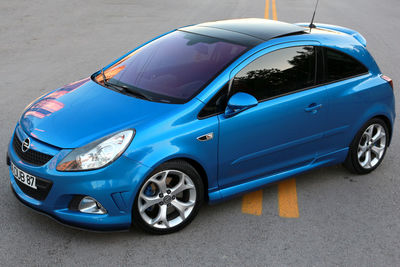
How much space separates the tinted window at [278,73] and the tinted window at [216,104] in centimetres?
12

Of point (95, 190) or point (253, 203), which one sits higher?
point (95, 190)

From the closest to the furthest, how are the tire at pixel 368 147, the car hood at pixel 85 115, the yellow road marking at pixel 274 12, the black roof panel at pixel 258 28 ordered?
the car hood at pixel 85 115 < the black roof panel at pixel 258 28 < the tire at pixel 368 147 < the yellow road marking at pixel 274 12

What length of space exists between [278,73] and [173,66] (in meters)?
1.00

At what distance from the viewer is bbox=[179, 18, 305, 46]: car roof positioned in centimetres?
470

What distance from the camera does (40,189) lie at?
3.82 m

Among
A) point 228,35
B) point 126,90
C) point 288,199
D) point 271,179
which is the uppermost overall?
point 228,35

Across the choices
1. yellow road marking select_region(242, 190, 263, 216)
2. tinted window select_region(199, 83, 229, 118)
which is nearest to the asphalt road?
yellow road marking select_region(242, 190, 263, 216)

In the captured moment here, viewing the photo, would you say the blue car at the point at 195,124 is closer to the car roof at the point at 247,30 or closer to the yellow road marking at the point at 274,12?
the car roof at the point at 247,30

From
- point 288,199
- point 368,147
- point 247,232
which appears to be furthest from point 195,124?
point 368,147

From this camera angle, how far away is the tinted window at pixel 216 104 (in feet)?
13.5

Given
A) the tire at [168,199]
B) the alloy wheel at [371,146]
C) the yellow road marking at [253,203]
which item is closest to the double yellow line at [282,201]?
the yellow road marking at [253,203]

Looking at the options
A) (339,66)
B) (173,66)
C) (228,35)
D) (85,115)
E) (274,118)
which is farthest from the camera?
(339,66)

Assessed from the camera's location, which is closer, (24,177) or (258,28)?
(24,177)

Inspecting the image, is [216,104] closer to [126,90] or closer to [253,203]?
[126,90]
